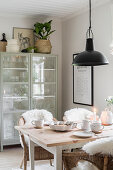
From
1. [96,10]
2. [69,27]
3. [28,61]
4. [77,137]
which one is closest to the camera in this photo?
[77,137]

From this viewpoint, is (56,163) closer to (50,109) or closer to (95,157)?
(95,157)

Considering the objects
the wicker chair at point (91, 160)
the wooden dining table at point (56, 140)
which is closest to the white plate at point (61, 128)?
the wooden dining table at point (56, 140)

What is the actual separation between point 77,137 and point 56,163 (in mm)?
366

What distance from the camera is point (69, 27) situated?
16.8ft

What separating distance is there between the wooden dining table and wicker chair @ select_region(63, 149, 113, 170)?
13 centimetres

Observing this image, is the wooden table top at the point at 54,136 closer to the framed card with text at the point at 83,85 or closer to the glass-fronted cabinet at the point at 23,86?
the framed card with text at the point at 83,85

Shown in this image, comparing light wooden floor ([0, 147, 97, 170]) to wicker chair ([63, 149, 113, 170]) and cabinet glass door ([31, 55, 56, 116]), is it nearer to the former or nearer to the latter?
cabinet glass door ([31, 55, 56, 116])

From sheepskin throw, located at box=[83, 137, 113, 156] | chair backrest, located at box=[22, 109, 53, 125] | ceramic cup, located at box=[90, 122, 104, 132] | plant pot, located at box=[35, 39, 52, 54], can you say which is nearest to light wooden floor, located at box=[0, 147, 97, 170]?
chair backrest, located at box=[22, 109, 53, 125]

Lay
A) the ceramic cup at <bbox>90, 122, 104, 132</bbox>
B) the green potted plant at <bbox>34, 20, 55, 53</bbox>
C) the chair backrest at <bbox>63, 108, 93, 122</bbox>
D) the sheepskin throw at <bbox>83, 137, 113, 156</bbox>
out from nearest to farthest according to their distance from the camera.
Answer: the sheepskin throw at <bbox>83, 137, 113, 156</bbox>
the ceramic cup at <bbox>90, 122, 104, 132</bbox>
the chair backrest at <bbox>63, 108, 93, 122</bbox>
the green potted plant at <bbox>34, 20, 55, 53</bbox>

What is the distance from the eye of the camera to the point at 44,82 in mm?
4926

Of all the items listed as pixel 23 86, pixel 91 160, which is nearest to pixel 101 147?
pixel 91 160

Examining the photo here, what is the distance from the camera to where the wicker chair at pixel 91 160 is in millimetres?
2158

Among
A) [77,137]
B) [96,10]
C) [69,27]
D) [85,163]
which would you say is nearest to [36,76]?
[69,27]

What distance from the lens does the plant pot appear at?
486cm
